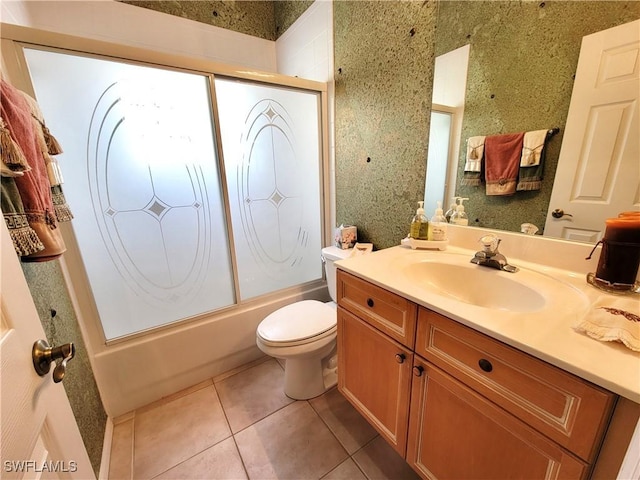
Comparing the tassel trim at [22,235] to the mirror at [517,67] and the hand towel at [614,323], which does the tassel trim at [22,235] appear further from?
the mirror at [517,67]

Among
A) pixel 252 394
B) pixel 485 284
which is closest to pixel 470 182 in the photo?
pixel 485 284

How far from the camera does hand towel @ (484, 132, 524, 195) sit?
3.12 feet

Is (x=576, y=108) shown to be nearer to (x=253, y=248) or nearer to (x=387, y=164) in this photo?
(x=387, y=164)

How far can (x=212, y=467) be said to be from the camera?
3.80ft

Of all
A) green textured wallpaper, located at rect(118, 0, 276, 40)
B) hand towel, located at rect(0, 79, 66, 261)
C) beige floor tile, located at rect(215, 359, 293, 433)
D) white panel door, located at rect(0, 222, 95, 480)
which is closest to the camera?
white panel door, located at rect(0, 222, 95, 480)

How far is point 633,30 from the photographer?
0.69 meters

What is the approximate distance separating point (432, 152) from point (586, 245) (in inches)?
25.7

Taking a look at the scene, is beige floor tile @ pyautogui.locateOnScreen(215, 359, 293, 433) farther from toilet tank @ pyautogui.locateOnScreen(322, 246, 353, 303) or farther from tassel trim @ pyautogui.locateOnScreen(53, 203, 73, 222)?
tassel trim @ pyautogui.locateOnScreen(53, 203, 73, 222)

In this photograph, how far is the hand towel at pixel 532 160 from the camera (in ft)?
2.90

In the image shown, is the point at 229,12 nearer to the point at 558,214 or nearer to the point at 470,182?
the point at 470,182

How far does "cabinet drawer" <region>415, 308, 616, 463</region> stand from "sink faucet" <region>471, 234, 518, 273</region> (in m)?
0.37

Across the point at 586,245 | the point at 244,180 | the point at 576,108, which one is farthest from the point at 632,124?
the point at 244,180

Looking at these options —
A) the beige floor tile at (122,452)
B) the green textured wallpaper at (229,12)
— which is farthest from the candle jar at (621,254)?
the green textured wallpaper at (229,12)

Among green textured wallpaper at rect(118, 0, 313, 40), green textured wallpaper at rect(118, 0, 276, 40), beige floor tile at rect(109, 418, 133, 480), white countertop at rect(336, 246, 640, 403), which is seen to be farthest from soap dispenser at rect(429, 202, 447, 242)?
green textured wallpaper at rect(118, 0, 276, 40)
